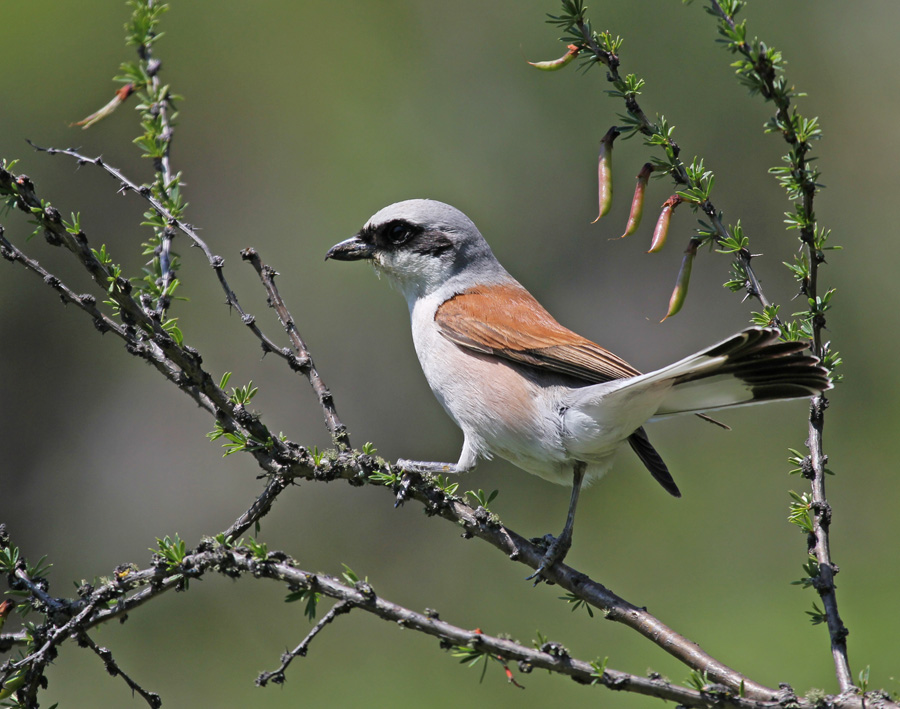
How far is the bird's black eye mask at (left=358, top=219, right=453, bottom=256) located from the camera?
3.53 metres

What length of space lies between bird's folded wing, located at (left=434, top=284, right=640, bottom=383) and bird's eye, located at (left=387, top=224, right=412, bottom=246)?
0.34 metres

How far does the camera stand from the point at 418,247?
11.7ft

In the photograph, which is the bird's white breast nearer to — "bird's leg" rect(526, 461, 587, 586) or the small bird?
the small bird

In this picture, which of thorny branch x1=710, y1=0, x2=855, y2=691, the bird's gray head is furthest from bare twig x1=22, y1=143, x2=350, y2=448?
thorny branch x1=710, y1=0, x2=855, y2=691

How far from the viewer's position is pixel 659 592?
508 centimetres

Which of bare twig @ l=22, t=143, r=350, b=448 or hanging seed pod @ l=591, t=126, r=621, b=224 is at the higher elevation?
hanging seed pod @ l=591, t=126, r=621, b=224

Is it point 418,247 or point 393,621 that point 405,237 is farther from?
point 393,621

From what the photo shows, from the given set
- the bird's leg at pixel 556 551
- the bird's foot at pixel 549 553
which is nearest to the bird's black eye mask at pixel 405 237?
the bird's leg at pixel 556 551

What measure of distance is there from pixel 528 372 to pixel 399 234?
91cm

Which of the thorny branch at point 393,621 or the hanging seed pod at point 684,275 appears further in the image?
the hanging seed pod at point 684,275

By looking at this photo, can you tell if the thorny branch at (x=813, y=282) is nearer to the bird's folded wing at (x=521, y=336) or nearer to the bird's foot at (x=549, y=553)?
the bird's foot at (x=549, y=553)

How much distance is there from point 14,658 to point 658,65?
5.70 m

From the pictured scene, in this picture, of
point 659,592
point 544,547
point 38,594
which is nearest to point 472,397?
point 544,547

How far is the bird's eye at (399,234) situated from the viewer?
3.54m
